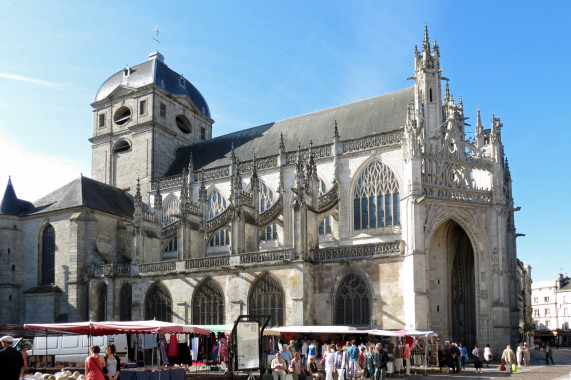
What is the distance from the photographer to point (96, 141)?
4153 cm

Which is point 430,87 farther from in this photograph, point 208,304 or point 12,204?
point 12,204

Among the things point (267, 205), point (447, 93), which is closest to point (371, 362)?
point (447, 93)

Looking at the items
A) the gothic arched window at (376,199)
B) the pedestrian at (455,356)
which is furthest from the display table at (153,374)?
the gothic arched window at (376,199)

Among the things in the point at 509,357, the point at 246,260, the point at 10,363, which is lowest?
the point at 509,357

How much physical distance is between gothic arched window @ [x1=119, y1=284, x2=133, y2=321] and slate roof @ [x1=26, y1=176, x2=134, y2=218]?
5.00m

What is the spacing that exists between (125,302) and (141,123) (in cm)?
1343

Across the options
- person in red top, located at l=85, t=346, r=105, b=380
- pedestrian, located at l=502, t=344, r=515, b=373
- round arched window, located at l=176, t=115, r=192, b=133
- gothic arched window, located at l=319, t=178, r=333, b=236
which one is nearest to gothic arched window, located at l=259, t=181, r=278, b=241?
gothic arched window, located at l=319, t=178, r=333, b=236

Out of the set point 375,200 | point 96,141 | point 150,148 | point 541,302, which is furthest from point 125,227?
point 541,302

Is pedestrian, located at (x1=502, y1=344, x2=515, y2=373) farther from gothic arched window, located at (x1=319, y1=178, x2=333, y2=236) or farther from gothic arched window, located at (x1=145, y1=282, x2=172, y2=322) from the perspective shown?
gothic arched window, located at (x1=145, y1=282, x2=172, y2=322)

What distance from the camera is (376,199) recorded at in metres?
27.9

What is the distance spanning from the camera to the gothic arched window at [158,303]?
93.3ft

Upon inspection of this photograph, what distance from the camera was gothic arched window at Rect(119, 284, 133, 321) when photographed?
2994cm

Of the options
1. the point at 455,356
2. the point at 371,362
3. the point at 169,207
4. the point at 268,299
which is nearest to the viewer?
the point at 371,362

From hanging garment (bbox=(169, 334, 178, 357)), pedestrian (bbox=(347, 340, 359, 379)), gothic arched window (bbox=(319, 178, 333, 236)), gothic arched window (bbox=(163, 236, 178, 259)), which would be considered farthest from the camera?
gothic arched window (bbox=(163, 236, 178, 259))
